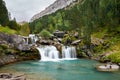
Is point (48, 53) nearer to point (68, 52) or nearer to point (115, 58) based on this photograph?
point (68, 52)

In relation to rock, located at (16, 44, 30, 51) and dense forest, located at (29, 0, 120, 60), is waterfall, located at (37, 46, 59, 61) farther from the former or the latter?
dense forest, located at (29, 0, 120, 60)

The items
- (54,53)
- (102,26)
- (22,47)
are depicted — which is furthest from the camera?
(102,26)

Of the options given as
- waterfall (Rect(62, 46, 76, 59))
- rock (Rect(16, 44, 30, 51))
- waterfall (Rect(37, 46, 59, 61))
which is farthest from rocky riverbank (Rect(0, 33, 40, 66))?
waterfall (Rect(62, 46, 76, 59))

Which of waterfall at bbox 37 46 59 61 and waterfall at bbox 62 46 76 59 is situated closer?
waterfall at bbox 37 46 59 61

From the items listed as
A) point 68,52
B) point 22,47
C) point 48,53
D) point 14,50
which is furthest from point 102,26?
point 14,50

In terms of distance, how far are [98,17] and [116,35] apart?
11.7 metres

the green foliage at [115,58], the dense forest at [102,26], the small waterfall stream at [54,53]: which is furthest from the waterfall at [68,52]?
the green foliage at [115,58]

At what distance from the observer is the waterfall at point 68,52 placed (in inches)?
2524

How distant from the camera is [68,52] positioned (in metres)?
64.7

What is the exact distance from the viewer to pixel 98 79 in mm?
33344

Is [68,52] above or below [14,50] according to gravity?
below

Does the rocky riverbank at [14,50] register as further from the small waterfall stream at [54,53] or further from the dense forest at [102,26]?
the dense forest at [102,26]

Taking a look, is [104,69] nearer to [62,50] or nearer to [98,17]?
[62,50]

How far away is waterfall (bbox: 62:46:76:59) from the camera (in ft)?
210
